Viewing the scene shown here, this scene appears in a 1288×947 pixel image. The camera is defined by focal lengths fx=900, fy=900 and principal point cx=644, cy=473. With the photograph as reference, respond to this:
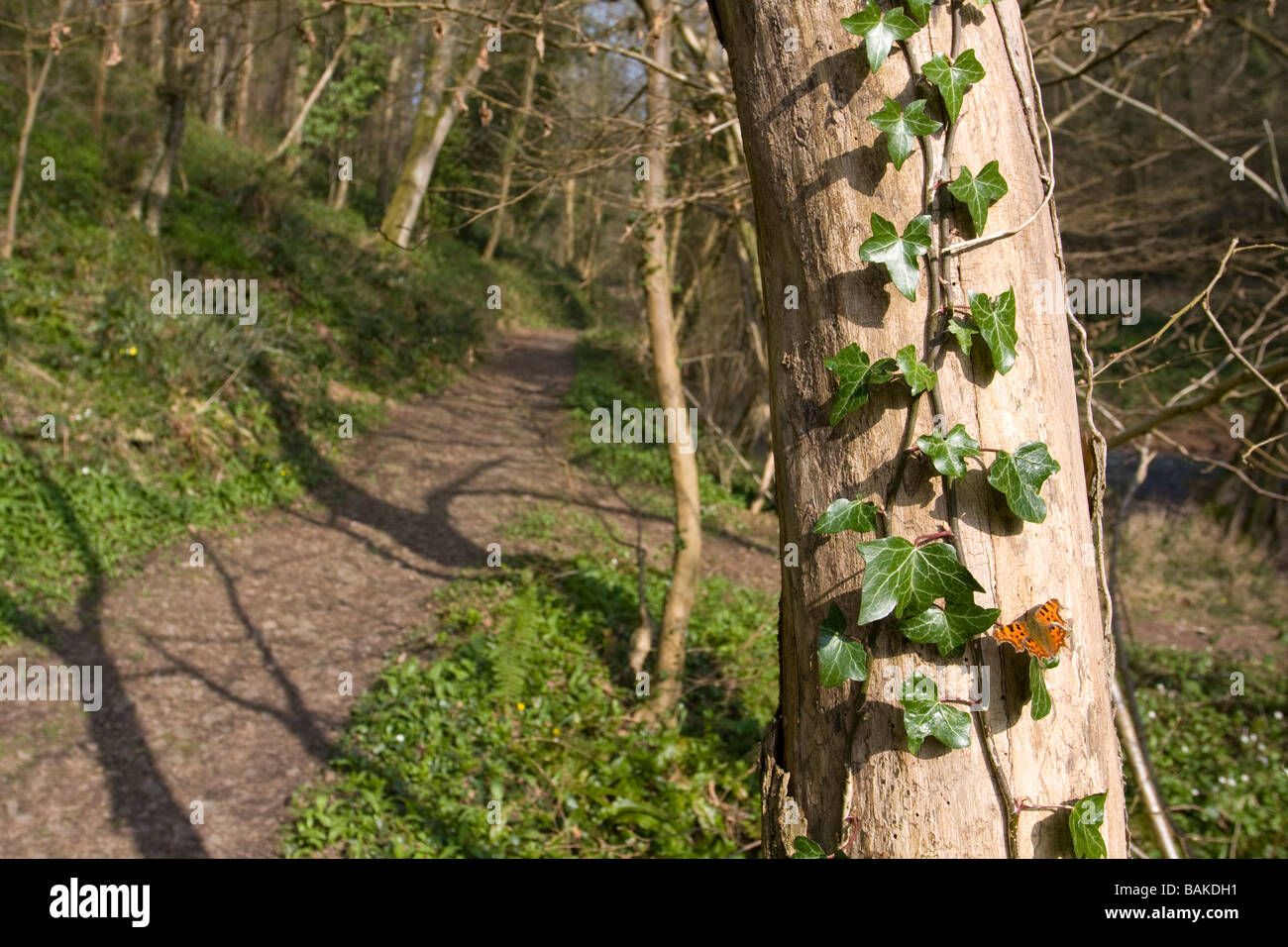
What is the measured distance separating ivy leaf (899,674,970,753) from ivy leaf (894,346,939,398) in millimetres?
383

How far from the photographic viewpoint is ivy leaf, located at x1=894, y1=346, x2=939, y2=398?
1181 millimetres

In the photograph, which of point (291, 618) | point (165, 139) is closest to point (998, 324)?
point (291, 618)

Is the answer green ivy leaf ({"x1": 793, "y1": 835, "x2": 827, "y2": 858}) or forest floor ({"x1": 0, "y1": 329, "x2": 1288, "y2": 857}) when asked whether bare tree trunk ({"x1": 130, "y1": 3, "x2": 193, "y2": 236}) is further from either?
→ green ivy leaf ({"x1": 793, "y1": 835, "x2": 827, "y2": 858})

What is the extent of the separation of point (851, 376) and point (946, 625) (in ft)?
1.15

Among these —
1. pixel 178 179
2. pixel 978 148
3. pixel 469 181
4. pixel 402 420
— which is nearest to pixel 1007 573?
pixel 978 148

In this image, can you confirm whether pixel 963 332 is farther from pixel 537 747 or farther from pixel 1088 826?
pixel 537 747

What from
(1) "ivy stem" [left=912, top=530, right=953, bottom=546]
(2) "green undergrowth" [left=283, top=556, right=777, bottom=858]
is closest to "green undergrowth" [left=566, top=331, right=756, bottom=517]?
(2) "green undergrowth" [left=283, top=556, right=777, bottom=858]

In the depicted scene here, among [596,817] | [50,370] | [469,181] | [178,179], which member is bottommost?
[596,817]

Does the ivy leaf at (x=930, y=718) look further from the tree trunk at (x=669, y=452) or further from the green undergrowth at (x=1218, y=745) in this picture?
the green undergrowth at (x=1218, y=745)

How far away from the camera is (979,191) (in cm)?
122

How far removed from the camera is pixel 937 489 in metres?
1.21

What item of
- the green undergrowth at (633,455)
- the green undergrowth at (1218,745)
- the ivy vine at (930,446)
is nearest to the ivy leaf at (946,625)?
the ivy vine at (930,446)
